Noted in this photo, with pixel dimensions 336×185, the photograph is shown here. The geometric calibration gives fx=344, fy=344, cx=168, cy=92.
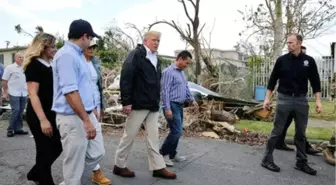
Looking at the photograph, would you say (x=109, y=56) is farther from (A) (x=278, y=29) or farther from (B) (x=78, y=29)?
(B) (x=78, y=29)

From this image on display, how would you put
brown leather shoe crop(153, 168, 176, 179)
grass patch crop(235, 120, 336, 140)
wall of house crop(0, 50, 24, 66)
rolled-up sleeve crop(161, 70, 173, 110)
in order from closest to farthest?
1. brown leather shoe crop(153, 168, 176, 179)
2. rolled-up sleeve crop(161, 70, 173, 110)
3. grass patch crop(235, 120, 336, 140)
4. wall of house crop(0, 50, 24, 66)

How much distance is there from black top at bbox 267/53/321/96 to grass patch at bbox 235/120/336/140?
107 inches

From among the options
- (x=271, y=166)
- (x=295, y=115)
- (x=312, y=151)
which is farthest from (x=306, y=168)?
(x=312, y=151)

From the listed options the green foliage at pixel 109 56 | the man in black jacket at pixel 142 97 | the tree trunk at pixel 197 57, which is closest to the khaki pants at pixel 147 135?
the man in black jacket at pixel 142 97

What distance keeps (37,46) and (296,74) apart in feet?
12.1

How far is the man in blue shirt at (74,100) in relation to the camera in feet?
9.92

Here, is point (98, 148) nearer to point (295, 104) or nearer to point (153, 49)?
point (153, 49)

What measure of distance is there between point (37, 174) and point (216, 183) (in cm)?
231

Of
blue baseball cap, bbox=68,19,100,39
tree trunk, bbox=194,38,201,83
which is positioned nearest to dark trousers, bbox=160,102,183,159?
blue baseball cap, bbox=68,19,100,39

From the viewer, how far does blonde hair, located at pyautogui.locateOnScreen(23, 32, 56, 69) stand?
383 centimetres

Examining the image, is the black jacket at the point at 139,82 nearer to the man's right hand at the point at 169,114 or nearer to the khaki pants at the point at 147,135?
the khaki pants at the point at 147,135

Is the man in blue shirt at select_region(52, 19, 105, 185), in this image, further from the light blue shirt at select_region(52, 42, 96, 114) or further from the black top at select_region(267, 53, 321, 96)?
the black top at select_region(267, 53, 321, 96)

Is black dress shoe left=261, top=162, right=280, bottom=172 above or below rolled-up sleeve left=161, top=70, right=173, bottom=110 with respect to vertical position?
below

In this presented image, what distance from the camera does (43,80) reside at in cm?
385
